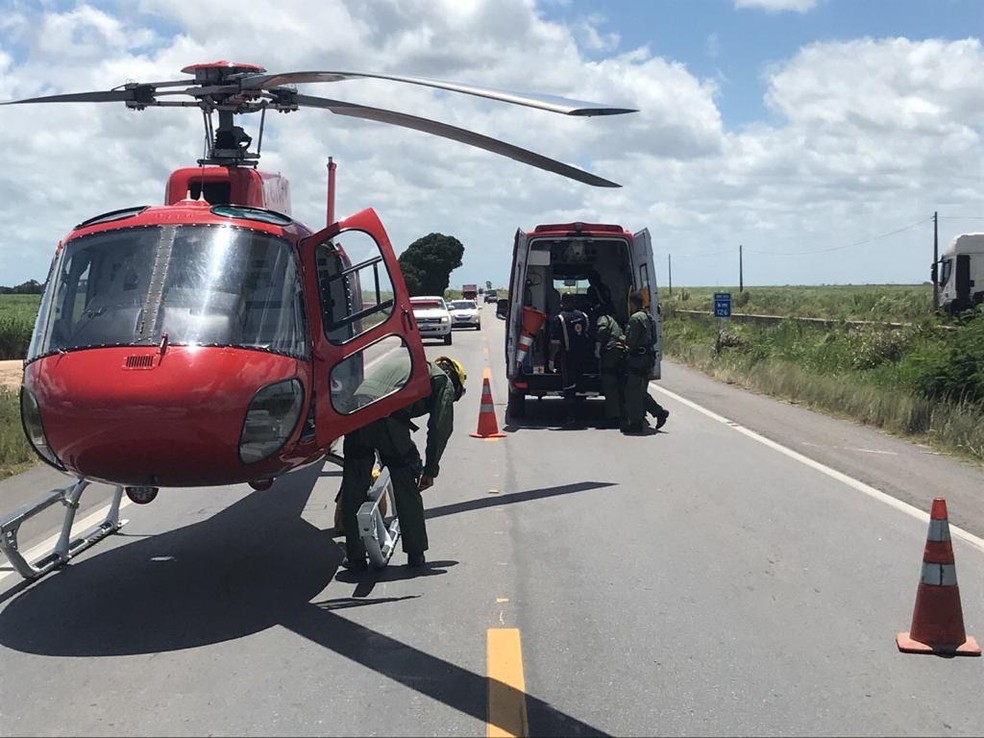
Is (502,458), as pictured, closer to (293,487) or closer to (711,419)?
(293,487)

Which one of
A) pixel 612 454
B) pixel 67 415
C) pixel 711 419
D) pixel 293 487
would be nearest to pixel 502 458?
pixel 612 454

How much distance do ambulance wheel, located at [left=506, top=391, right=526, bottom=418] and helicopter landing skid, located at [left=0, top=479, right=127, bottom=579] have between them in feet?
26.6

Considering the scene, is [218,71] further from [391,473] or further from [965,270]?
[965,270]

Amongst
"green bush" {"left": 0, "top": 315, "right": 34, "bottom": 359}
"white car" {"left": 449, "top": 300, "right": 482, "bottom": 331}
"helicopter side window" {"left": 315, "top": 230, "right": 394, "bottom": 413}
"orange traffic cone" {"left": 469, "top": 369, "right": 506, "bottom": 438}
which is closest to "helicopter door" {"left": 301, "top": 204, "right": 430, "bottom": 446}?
"helicopter side window" {"left": 315, "top": 230, "right": 394, "bottom": 413}

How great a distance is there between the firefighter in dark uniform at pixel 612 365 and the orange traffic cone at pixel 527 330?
0.86 metres

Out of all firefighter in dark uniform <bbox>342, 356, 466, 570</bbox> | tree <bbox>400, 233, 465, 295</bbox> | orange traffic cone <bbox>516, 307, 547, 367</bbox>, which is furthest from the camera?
tree <bbox>400, 233, 465, 295</bbox>

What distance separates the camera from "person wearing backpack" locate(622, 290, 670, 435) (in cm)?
1419

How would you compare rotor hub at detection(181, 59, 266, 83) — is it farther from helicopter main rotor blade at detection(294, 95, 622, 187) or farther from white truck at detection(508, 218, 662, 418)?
white truck at detection(508, 218, 662, 418)

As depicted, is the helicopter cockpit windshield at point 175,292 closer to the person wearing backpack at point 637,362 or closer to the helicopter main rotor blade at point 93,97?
the helicopter main rotor blade at point 93,97

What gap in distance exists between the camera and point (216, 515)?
904 cm

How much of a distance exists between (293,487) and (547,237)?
19.3 ft

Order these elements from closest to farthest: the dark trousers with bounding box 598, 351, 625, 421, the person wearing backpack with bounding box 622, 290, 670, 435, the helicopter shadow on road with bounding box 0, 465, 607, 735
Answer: the helicopter shadow on road with bounding box 0, 465, 607, 735
the person wearing backpack with bounding box 622, 290, 670, 435
the dark trousers with bounding box 598, 351, 625, 421

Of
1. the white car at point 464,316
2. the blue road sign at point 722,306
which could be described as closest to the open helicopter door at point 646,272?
the blue road sign at point 722,306

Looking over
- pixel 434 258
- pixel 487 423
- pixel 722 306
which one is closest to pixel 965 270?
pixel 722 306
